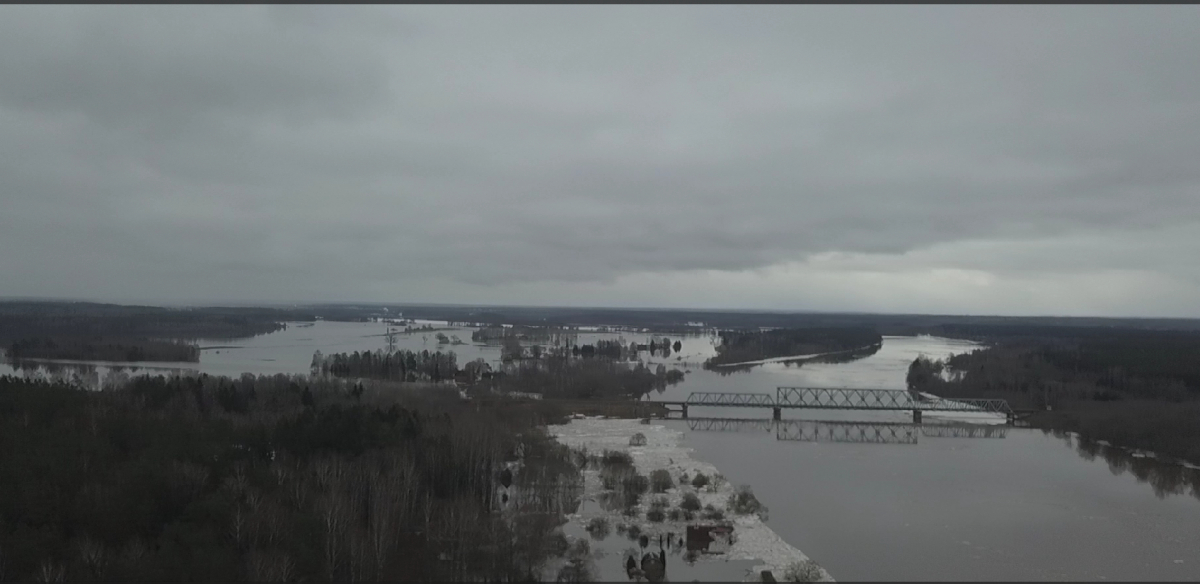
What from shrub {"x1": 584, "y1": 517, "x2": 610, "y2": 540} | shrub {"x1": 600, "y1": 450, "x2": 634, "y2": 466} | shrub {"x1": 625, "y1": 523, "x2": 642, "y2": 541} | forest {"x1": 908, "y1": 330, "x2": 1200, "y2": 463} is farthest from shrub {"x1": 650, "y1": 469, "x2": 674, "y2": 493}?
forest {"x1": 908, "y1": 330, "x2": 1200, "y2": 463}

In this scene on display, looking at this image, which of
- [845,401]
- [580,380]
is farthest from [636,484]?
[580,380]

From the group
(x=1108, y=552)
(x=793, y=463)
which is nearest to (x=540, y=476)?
(x=793, y=463)

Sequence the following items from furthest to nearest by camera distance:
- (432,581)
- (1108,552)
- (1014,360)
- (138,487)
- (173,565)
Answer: (1014,360) < (1108,552) < (432,581) < (138,487) < (173,565)

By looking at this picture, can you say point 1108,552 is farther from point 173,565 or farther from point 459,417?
point 459,417

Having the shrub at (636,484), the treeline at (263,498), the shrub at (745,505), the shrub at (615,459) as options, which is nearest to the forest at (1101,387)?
the shrub at (745,505)

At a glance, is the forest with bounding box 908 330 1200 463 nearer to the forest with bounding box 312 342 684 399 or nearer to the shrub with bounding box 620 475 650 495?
the forest with bounding box 312 342 684 399

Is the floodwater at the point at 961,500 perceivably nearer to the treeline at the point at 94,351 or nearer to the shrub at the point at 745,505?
the shrub at the point at 745,505

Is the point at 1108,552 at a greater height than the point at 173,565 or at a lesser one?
lesser
